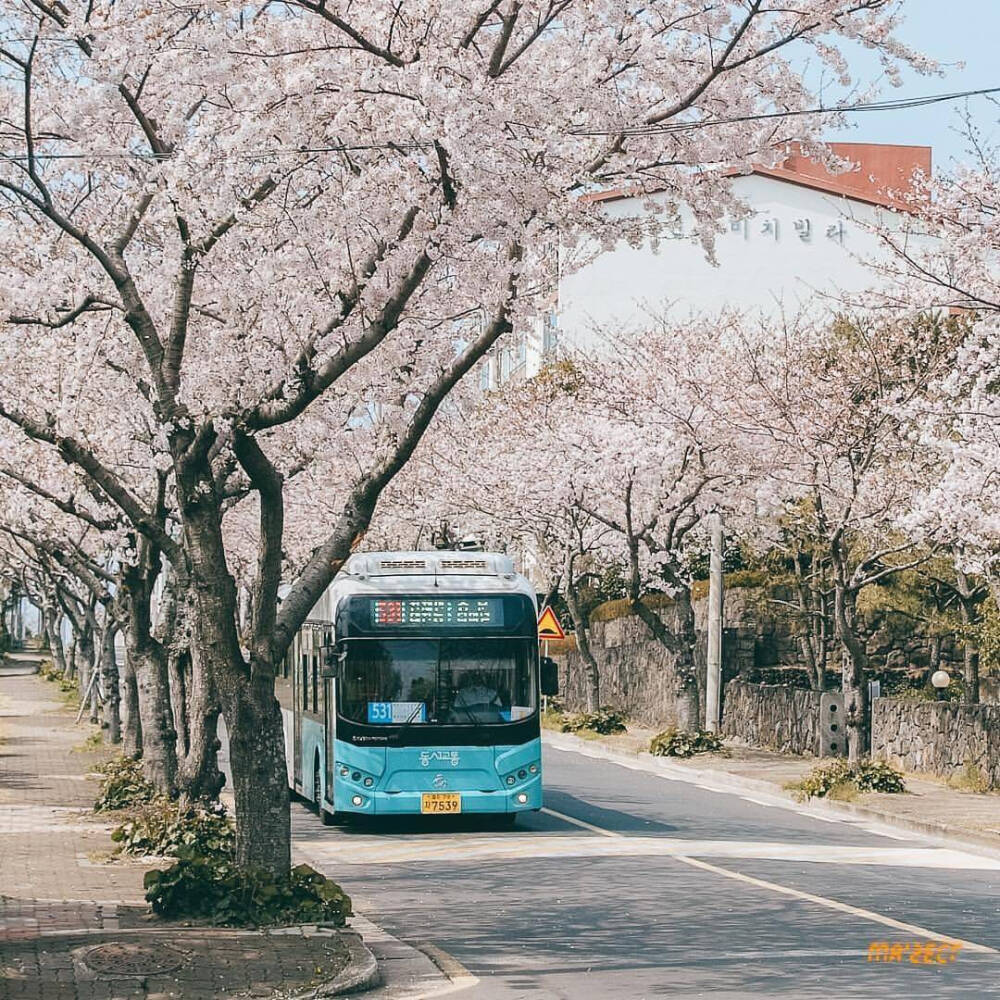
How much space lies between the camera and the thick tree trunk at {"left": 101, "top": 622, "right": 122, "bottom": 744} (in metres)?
34.1

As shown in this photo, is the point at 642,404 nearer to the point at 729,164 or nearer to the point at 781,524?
the point at 781,524

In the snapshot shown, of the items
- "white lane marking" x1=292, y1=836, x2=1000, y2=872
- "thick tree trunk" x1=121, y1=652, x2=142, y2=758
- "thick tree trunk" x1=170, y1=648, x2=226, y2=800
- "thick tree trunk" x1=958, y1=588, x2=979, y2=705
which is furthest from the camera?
"thick tree trunk" x1=958, y1=588, x2=979, y2=705

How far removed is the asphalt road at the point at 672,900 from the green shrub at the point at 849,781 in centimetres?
179

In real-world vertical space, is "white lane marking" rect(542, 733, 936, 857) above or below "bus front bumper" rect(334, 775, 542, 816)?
below

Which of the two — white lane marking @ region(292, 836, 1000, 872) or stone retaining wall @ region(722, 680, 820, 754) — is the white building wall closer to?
stone retaining wall @ region(722, 680, 820, 754)

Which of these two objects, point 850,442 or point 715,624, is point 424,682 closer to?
point 850,442

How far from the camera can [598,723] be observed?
40.5 metres

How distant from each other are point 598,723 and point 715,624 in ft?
24.4

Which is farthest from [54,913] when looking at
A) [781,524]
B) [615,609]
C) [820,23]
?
[615,609]

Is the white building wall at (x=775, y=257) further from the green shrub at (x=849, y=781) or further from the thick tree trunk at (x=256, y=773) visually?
the thick tree trunk at (x=256, y=773)

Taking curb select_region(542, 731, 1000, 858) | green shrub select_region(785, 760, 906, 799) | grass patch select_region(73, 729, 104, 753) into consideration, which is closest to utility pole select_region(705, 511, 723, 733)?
curb select_region(542, 731, 1000, 858)

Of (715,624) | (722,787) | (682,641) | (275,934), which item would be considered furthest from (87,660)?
(275,934)

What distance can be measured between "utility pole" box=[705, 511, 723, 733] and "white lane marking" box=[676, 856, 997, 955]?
15.9 meters

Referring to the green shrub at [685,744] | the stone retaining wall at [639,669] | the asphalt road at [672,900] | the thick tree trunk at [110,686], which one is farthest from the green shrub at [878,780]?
the thick tree trunk at [110,686]
